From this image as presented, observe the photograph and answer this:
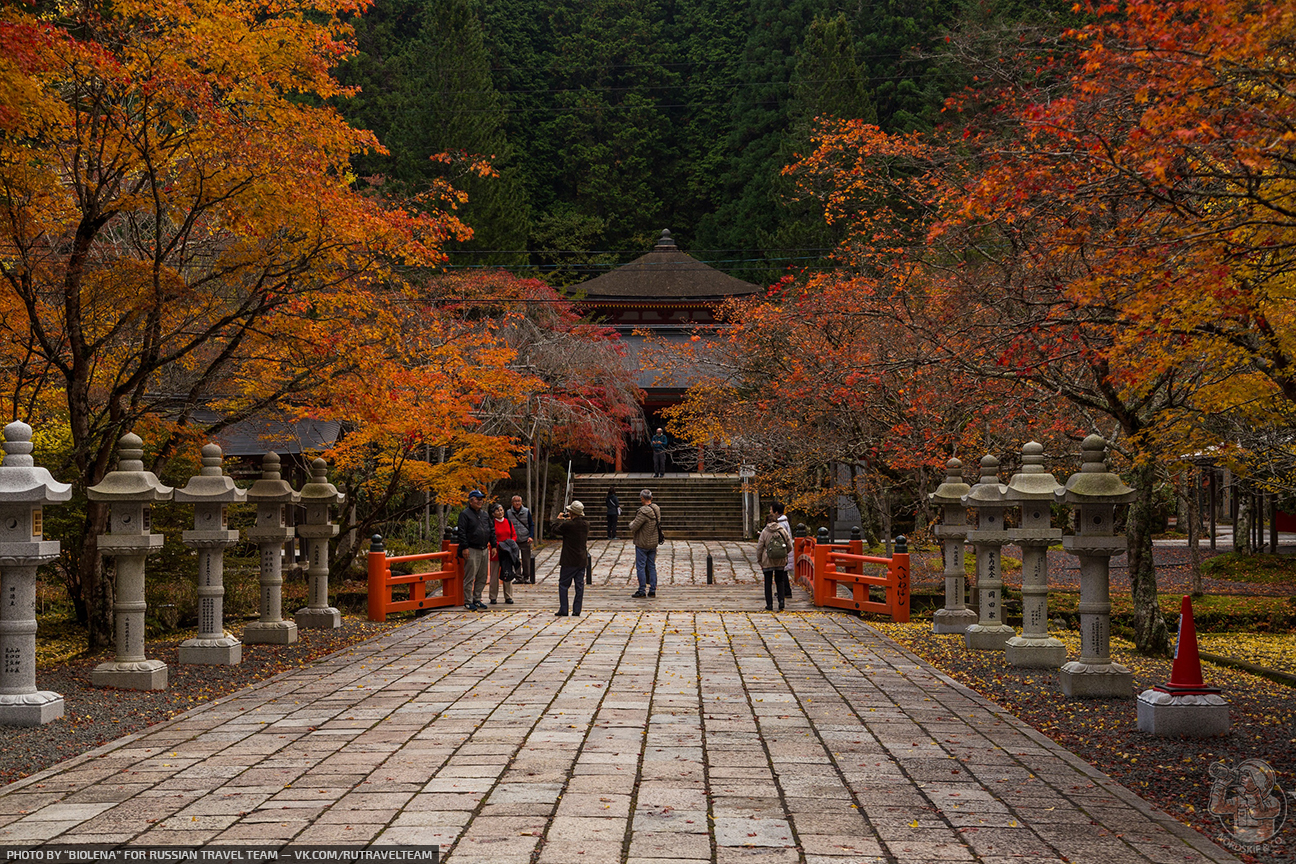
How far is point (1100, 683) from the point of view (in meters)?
8.97

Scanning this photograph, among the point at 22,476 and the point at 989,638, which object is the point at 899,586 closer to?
the point at 989,638

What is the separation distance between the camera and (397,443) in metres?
16.3

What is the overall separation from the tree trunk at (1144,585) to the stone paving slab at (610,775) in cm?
387

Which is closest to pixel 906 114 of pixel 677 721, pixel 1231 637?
pixel 1231 637

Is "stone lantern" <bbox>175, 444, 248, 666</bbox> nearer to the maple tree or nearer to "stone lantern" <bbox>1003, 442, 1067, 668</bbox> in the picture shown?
the maple tree

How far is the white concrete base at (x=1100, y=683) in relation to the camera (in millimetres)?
8961

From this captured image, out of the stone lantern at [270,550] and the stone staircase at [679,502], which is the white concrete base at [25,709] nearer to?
the stone lantern at [270,550]

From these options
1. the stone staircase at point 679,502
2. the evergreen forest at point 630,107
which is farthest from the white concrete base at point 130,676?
the evergreen forest at point 630,107

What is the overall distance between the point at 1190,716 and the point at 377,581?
34.0ft

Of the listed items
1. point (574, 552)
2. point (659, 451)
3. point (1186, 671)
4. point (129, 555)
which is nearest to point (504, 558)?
point (574, 552)

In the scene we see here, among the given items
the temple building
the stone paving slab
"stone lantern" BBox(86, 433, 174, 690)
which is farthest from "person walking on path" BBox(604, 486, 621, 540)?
→ "stone lantern" BBox(86, 433, 174, 690)

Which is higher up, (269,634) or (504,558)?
(504,558)

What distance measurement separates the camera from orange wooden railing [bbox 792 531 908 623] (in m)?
14.7

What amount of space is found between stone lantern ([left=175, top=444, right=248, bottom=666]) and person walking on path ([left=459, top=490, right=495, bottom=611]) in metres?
4.93
